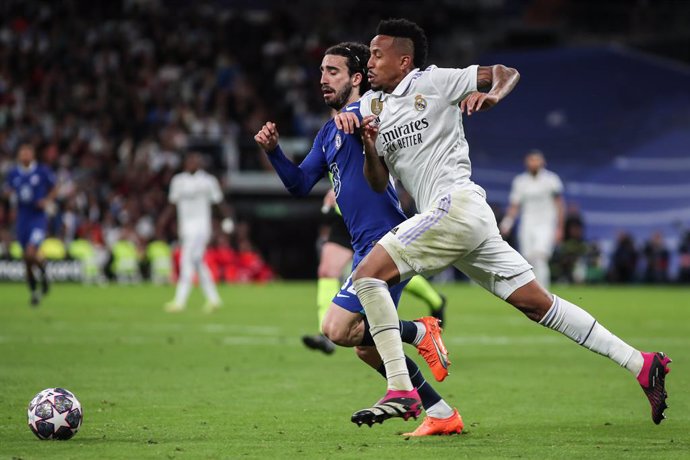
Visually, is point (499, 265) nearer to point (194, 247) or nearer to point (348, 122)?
point (348, 122)

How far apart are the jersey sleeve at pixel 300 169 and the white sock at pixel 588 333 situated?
5.89 ft

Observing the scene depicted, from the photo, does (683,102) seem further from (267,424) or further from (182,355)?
(267,424)

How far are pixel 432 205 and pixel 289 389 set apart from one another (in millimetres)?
→ 3455

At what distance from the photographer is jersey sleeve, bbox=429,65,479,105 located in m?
7.28

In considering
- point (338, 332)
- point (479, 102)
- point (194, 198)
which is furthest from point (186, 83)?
point (479, 102)

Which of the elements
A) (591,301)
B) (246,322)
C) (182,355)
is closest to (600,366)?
(182,355)

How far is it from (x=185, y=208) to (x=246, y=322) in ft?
12.4

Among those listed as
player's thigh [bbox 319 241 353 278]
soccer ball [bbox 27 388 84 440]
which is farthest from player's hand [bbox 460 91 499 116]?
player's thigh [bbox 319 241 353 278]

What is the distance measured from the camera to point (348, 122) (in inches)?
281

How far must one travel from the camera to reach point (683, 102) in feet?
134

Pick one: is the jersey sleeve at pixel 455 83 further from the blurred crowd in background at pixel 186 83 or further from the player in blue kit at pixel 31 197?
the blurred crowd in background at pixel 186 83

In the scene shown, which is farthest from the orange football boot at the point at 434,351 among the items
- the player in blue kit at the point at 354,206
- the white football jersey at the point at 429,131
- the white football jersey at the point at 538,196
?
the white football jersey at the point at 538,196

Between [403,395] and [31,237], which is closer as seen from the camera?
[403,395]

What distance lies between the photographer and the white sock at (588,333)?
7453mm
